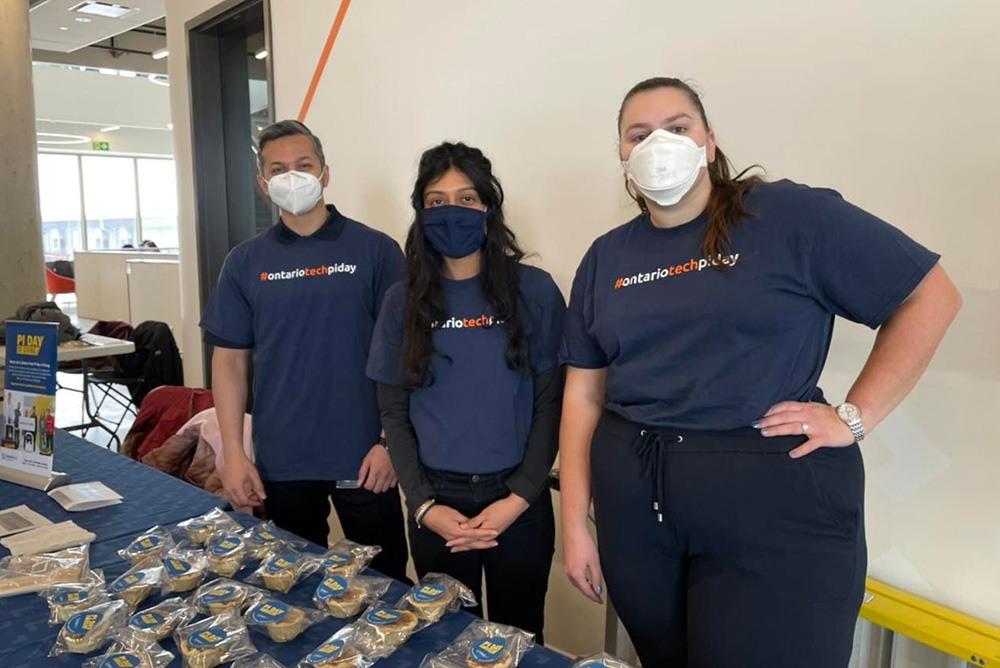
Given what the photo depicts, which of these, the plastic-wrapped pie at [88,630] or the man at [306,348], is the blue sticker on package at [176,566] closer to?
the plastic-wrapped pie at [88,630]

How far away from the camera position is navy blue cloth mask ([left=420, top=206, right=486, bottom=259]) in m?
1.53

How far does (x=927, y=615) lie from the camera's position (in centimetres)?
150

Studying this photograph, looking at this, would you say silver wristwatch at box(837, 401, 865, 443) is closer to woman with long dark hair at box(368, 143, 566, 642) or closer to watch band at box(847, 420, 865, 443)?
watch band at box(847, 420, 865, 443)

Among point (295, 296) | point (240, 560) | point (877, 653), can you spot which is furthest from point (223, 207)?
point (877, 653)

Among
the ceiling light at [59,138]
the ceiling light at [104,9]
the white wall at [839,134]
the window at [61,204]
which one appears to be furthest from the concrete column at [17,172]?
the window at [61,204]

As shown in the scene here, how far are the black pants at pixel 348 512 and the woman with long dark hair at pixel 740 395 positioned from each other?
77cm

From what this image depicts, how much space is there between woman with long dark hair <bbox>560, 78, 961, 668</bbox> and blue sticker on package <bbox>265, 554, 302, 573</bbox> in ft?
1.78

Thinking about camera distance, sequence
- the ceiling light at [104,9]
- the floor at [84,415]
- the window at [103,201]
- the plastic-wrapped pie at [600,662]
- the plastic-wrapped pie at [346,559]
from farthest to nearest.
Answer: the window at [103,201] < the ceiling light at [104,9] < the floor at [84,415] < the plastic-wrapped pie at [346,559] < the plastic-wrapped pie at [600,662]

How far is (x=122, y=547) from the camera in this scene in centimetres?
147

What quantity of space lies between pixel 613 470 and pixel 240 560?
2.19 feet

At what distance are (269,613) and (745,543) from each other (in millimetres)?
711

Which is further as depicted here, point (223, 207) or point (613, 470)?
point (223, 207)

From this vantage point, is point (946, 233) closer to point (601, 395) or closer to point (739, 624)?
point (601, 395)

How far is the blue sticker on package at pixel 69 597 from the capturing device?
1.20 metres
